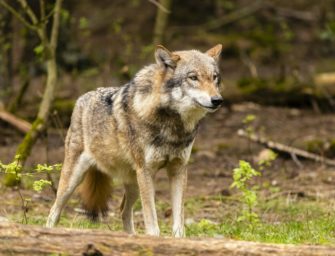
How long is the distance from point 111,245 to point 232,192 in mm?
4927

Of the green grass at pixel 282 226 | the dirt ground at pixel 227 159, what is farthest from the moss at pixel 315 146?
the green grass at pixel 282 226

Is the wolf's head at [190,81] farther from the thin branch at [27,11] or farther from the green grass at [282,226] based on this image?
the thin branch at [27,11]

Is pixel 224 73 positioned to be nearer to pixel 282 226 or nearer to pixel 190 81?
pixel 282 226

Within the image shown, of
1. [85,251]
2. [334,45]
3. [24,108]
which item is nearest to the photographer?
[85,251]

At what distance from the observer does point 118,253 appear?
165 inches

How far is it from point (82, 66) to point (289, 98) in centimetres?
543

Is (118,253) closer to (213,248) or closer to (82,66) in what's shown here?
(213,248)

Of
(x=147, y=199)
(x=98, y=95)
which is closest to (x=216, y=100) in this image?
(x=147, y=199)

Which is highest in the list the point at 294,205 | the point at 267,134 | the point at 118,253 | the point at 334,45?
the point at 334,45

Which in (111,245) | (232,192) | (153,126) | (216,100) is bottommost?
(111,245)

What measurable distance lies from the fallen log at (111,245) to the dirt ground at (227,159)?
3254 mm

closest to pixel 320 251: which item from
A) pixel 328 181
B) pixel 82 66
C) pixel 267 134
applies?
pixel 328 181

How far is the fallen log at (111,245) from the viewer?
4.17 m

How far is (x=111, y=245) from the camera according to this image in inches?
166
